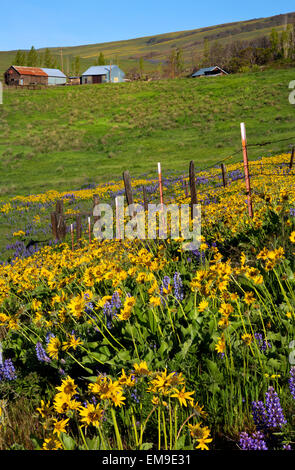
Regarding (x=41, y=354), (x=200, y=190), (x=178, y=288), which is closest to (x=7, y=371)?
(x=41, y=354)

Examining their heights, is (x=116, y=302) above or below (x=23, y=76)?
below

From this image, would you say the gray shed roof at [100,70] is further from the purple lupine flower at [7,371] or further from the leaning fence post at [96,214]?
the purple lupine flower at [7,371]

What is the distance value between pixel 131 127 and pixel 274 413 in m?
51.7

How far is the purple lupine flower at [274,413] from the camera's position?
206 centimetres

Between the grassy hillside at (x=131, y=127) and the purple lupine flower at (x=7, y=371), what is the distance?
2682cm

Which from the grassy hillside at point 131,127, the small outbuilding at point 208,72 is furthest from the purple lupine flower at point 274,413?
the small outbuilding at point 208,72

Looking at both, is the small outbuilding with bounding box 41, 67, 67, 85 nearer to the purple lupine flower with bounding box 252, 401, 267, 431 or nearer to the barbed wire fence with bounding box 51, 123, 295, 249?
→ the barbed wire fence with bounding box 51, 123, 295, 249

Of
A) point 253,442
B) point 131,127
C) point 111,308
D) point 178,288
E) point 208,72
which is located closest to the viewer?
point 253,442

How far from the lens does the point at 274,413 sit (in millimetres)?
2086

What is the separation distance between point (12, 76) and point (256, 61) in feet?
197

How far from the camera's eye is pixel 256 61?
9969cm

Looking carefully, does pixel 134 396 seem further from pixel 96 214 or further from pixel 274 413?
pixel 96 214
